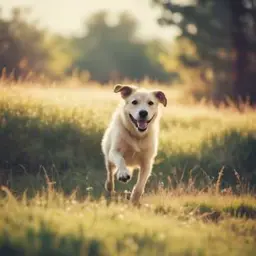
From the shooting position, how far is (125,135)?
7.20m

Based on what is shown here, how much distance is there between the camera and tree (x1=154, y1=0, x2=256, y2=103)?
22.0 metres

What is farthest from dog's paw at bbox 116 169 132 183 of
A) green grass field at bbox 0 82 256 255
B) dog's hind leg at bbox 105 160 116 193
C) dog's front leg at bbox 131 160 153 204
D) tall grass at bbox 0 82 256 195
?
dog's hind leg at bbox 105 160 116 193

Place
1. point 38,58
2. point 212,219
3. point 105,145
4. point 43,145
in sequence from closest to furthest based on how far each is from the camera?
1. point 212,219
2. point 105,145
3. point 43,145
4. point 38,58

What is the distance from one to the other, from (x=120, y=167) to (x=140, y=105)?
111 cm

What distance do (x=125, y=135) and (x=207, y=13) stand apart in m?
16.8

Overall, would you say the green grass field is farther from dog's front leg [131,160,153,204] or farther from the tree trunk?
the tree trunk

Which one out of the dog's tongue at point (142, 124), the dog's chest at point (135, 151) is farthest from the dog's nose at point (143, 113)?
the dog's chest at point (135, 151)

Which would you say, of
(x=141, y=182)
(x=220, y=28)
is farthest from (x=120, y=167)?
(x=220, y=28)

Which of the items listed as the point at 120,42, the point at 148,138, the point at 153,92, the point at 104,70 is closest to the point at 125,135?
the point at 148,138

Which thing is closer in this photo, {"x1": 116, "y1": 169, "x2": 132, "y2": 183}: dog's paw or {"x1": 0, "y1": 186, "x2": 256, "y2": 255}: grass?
{"x1": 0, "y1": 186, "x2": 256, "y2": 255}: grass

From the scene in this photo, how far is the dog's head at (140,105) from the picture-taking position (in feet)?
22.7

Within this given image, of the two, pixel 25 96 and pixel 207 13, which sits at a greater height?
pixel 207 13

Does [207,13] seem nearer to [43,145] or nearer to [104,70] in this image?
[43,145]

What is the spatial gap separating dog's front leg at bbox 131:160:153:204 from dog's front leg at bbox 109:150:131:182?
0.48 metres
